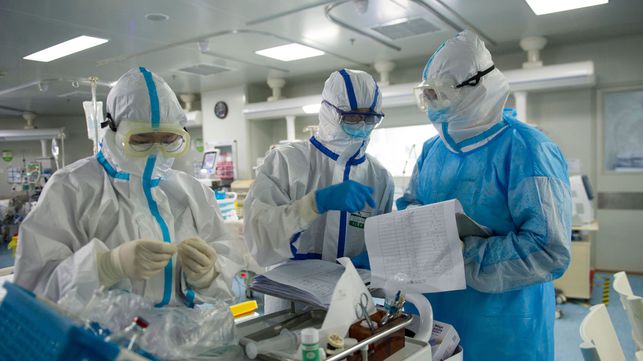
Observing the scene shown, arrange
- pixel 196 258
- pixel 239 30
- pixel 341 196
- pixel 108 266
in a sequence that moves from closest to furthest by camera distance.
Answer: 1. pixel 108 266
2. pixel 196 258
3. pixel 341 196
4. pixel 239 30

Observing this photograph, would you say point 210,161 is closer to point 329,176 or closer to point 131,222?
point 329,176

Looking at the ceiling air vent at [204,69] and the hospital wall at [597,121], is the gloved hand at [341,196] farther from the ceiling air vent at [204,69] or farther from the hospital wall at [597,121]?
the ceiling air vent at [204,69]

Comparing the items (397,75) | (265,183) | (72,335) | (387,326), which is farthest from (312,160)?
(397,75)

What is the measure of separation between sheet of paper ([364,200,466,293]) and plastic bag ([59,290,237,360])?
0.47 metres

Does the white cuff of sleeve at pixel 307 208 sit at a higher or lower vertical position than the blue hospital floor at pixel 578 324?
higher

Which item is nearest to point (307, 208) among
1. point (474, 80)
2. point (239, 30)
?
point (474, 80)

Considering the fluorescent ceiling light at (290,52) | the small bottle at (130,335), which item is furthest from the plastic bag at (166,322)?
the fluorescent ceiling light at (290,52)

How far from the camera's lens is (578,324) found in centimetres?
366

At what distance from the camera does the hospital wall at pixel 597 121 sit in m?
4.95

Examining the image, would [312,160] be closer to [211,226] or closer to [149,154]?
[211,226]

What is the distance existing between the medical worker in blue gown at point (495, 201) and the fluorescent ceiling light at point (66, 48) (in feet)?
13.5

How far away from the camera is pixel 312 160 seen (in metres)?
1.57

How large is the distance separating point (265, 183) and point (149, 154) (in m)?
0.37

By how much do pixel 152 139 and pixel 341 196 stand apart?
55 cm
